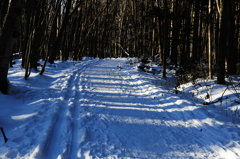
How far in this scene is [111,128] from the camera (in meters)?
3.74

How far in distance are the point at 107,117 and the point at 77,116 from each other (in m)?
0.73

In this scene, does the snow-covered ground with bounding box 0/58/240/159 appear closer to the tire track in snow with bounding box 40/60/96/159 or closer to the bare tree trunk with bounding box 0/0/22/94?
the tire track in snow with bounding box 40/60/96/159

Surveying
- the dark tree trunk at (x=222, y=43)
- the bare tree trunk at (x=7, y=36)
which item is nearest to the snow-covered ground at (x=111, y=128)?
the bare tree trunk at (x=7, y=36)

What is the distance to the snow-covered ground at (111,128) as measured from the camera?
2.88 m

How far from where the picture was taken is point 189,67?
1090cm

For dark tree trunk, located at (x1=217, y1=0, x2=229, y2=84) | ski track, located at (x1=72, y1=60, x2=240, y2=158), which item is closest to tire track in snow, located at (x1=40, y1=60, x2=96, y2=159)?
ski track, located at (x1=72, y1=60, x2=240, y2=158)

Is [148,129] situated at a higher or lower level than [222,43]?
lower

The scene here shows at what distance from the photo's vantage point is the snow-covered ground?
2.88m

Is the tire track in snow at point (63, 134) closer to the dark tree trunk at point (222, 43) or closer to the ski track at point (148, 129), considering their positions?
the ski track at point (148, 129)

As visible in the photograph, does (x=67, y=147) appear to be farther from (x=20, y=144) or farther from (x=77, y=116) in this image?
(x=77, y=116)

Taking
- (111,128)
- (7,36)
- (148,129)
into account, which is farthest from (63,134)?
(7,36)

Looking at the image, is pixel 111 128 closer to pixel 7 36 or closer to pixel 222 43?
pixel 7 36

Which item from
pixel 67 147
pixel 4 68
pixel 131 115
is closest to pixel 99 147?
pixel 67 147

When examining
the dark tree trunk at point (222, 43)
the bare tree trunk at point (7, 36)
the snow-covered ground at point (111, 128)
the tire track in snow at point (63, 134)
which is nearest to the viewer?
the tire track in snow at point (63, 134)
